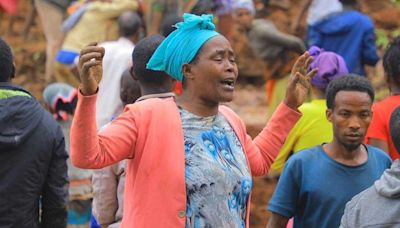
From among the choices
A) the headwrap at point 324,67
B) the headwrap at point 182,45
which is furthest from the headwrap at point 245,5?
the headwrap at point 182,45

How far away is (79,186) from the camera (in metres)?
7.52

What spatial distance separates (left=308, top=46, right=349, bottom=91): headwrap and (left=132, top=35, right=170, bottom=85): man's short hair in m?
1.25

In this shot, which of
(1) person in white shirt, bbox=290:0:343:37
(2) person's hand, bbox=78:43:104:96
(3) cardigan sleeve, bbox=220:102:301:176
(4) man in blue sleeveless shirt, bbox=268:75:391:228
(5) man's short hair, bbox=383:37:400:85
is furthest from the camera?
(1) person in white shirt, bbox=290:0:343:37

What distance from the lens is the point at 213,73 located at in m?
4.44

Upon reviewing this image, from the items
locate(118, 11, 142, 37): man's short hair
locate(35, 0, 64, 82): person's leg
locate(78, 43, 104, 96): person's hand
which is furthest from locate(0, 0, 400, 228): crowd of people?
locate(35, 0, 64, 82): person's leg

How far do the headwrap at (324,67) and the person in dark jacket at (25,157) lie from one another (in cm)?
166

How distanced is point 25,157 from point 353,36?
14.3 feet

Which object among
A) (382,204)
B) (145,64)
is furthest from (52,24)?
(382,204)

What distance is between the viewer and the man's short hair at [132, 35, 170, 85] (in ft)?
17.2

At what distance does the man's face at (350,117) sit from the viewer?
5.19 meters

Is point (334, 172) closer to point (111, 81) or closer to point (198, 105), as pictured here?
point (198, 105)

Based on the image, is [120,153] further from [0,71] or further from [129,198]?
[0,71]

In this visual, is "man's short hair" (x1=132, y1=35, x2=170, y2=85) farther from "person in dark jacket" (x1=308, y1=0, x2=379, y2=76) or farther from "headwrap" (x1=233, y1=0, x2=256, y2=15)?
"headwrap" (x1=233, y1=0, x2=256, y2=15)

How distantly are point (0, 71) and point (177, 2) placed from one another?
5.08 metres
